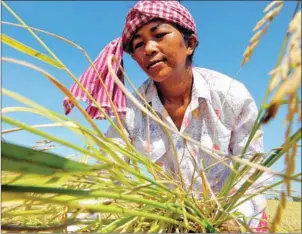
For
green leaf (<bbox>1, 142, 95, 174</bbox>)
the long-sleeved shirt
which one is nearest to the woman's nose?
the long-sleeved shirt

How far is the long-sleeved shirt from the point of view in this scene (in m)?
1.63

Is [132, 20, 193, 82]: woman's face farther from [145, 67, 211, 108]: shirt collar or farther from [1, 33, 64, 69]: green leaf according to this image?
[1, 33, 64, 69]: green leaf

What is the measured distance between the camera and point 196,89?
1708mm

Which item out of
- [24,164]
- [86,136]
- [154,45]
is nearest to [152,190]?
[86,136]

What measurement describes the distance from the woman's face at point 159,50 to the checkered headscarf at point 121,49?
33 millimetres

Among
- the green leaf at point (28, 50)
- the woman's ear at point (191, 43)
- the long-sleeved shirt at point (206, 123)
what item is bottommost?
the green leaf at point (28, 50)

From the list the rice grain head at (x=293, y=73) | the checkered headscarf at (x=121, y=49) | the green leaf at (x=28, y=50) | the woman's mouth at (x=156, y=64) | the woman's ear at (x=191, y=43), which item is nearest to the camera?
the rice grain head at (x=293, y=73)

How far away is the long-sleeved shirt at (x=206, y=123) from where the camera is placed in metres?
1.63

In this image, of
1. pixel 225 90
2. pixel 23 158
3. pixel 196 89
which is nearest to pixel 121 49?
pixel 196 89

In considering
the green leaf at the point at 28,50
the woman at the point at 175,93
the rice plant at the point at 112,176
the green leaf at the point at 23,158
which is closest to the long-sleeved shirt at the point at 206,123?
the woman at the point at 175,93

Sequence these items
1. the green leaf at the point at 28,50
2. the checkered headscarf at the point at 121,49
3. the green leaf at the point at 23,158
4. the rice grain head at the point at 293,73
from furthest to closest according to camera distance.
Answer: the checkered headscarf at the point at 121,49 < the green leaf at the point at 28,50 < the green leaf at the point at 23,158 < the rice grain head at the point at 293,73

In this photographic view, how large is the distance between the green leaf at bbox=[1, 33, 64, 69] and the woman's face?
764 mm

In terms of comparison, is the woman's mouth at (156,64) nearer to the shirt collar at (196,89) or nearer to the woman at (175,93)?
the woman at (175,93)

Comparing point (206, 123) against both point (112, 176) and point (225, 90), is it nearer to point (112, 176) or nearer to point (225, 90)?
point (225, 90)
